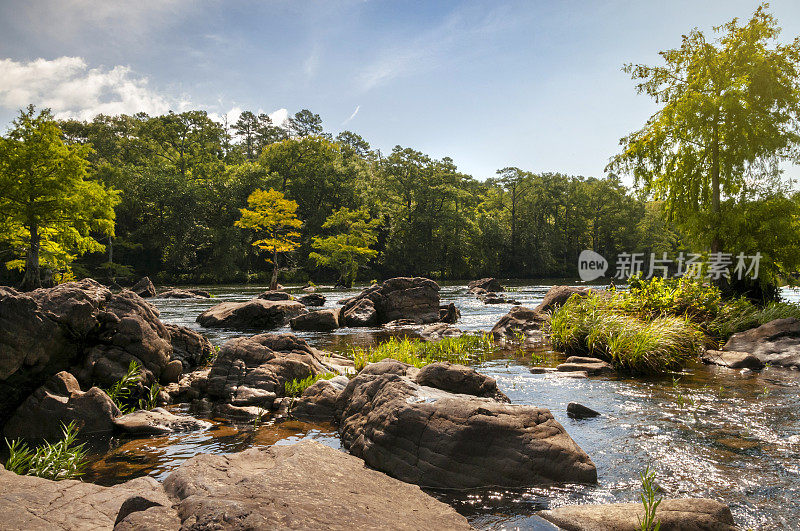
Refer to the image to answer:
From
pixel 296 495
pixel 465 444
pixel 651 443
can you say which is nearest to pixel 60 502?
pixel 296 495

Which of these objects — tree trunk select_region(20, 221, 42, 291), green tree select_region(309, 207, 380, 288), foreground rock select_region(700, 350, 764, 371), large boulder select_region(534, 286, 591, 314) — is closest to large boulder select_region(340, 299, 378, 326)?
large boulder select_region(534, 286, 591, 314)

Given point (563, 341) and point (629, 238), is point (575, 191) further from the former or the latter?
point (563, 341)

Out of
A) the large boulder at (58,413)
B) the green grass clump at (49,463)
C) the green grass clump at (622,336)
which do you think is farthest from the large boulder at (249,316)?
the green grass clump at (49,463)

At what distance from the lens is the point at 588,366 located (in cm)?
1016

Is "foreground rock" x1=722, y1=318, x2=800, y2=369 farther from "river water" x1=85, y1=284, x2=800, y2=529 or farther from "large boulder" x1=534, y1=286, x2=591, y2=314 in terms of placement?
"large boulder" x1=534, y1=286, x2=591, y2=314

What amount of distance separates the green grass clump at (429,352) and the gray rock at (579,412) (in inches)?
130

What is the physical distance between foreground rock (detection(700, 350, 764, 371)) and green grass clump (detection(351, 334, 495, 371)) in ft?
17.4

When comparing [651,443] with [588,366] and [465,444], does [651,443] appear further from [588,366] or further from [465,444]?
[588,366]

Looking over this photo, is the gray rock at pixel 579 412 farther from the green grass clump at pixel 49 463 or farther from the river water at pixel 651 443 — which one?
the green grass clump at pixel 49 463

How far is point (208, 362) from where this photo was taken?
445 inches

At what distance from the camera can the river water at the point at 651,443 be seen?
439cm

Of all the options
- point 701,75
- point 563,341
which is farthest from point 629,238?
→ point 563,341

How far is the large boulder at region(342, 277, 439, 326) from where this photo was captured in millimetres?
20906

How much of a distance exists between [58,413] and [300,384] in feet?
11.8
